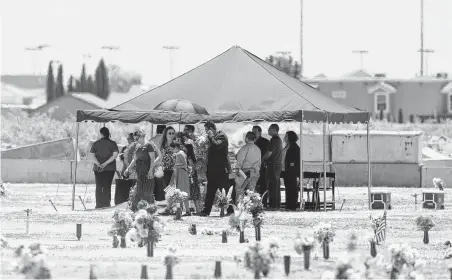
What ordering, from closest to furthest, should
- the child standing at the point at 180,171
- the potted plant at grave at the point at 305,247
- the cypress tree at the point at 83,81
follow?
the potted plant at grave at the point at 305,247, the child standing at the point at 180,171, the cypress tree at the point at 83,81

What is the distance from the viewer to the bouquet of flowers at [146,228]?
17328 mm

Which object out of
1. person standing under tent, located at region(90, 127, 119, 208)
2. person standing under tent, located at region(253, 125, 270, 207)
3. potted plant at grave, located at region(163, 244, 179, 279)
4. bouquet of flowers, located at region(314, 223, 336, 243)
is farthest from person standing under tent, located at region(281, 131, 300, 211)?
potted plant at grave, located at region(163, 244, 179, 279)

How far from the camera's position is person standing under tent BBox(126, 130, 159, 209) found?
2458 centimetres

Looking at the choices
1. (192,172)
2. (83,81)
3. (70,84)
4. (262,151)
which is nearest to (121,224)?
(192,172)

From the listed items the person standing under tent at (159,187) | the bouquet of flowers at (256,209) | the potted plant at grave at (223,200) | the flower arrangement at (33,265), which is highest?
the person standing under tent at (159,187)

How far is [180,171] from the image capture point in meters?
25.6

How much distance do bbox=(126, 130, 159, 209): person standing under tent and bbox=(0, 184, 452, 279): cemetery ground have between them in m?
0.65

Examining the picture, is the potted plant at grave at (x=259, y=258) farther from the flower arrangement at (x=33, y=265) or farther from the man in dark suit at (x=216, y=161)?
the man in dark suit at (x=216, y=161)

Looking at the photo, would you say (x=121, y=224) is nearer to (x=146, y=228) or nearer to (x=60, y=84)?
(x=146, y=228)

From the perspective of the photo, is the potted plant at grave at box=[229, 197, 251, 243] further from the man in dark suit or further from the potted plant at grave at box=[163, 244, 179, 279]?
the potted plant at grave at box=[163, 244, 179, 279]

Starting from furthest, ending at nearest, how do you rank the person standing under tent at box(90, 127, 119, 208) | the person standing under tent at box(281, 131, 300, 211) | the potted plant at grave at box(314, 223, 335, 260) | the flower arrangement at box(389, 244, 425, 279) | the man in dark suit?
1. the person standing under tent at box(281, 131, 300, 211)
2. the person standing under tent at box(90, 127, 119, 208)
3. the man in dark suit
4. the potted plant at grave at box(314, 223, 335, 260)
5. the flower arrangement at box(389, 244, 425, 279)

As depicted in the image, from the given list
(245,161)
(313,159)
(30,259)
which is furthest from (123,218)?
(313,159)

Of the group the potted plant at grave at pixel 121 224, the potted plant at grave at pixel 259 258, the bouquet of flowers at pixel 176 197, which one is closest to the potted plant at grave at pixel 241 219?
the potted plant at grave at pixel 121 224

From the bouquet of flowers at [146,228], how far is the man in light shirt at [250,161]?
8.83 m
